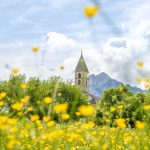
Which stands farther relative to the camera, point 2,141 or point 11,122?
point 2,141

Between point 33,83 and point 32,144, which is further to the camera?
point 33,83

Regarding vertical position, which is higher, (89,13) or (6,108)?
(89,13)

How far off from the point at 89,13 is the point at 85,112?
2.57ft

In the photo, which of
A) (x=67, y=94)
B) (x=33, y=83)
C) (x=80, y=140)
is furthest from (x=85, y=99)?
(x=80, y=140)

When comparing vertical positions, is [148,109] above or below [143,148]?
above

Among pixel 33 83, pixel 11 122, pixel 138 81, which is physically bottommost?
A: pixel 11 122

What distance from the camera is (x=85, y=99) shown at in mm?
71562

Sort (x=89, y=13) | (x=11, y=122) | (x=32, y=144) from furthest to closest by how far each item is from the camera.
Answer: (x=32, y=144) < (x=11, y=122) < (x=89, y=13)

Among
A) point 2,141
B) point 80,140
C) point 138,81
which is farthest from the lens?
point 80,140

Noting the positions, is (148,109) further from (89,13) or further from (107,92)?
(107,92)

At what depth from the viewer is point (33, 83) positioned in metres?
67.8

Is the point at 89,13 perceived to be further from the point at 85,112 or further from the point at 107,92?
the point at 107,92

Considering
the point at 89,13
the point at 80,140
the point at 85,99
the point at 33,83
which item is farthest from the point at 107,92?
the point at 89,13

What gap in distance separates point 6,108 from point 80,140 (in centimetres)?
170
